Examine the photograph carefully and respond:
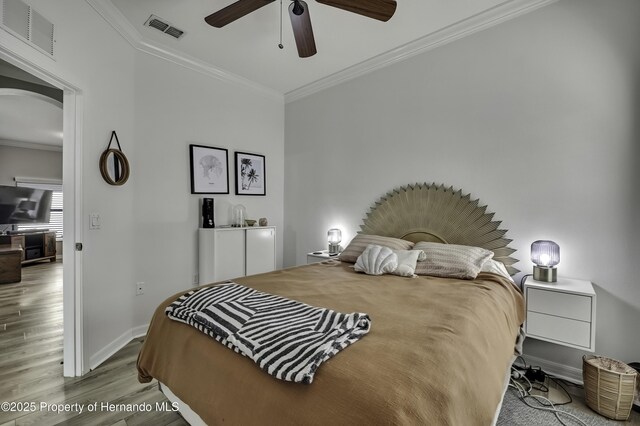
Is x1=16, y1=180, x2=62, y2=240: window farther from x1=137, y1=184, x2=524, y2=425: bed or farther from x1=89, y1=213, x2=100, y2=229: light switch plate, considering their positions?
x1=137, y1=184, x2=524, y2=425: bed

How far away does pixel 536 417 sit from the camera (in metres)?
1.76

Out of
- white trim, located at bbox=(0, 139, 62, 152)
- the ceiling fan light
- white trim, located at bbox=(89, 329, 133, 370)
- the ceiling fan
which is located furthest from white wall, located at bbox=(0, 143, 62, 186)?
the ceiling fan light

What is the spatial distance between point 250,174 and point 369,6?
8.18 ft

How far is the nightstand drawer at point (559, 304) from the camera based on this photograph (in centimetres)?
191

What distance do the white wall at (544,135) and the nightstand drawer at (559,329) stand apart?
1.08 feet

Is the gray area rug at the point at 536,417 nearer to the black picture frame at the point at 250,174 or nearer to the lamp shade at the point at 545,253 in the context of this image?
the lamp shade at the point at 545,253

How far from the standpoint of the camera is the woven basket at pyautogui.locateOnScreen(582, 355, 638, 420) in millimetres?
1732

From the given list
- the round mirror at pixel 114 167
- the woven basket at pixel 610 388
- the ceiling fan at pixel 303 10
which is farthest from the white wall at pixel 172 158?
the woven basket at pixel 610 388

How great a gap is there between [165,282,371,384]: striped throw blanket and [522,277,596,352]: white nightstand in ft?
5.08

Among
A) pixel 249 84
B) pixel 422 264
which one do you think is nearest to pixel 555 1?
pixel 422 264

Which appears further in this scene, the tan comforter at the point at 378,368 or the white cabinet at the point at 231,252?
the white cabinet at the point at 231,252

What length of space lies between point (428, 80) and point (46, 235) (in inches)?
325

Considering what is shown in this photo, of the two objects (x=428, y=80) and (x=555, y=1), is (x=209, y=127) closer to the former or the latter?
(x=428, y=80)

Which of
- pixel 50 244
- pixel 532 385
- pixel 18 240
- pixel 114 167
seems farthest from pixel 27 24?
pixel 50 244
